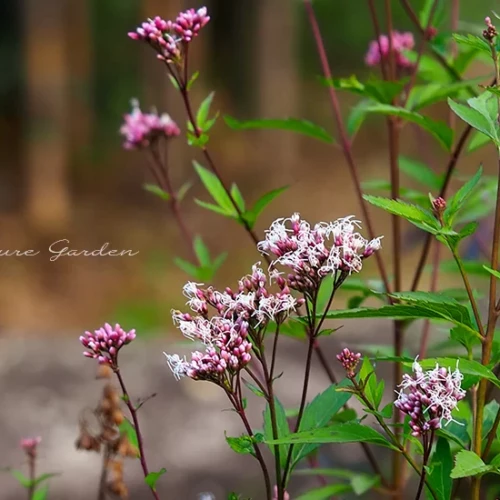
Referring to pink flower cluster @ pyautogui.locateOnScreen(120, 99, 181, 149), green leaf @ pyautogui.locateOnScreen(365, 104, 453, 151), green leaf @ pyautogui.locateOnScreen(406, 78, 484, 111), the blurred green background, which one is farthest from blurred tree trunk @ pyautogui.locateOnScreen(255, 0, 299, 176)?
green leaf @ pyautogui.locateOnScreen(365, 104, 453, 151)

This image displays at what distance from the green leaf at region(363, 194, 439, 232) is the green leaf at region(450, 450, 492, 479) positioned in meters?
0.19

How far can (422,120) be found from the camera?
1099mm

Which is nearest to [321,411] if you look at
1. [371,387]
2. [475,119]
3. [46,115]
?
[371,387]

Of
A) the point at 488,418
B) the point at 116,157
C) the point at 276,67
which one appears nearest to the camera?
the point at 488,418

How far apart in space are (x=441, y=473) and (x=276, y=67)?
226 inches

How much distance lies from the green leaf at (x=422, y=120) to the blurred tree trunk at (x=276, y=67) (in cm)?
A: 513

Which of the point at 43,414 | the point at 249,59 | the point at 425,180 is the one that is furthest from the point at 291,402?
the point at 249,59

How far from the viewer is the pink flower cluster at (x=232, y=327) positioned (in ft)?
2.59

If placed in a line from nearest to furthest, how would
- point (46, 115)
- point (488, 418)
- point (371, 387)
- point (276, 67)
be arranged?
point (371, 387), point (488, 418), point (46, 115), point (276, 67)

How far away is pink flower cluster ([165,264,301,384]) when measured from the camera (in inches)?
31.0

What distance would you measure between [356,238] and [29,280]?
16.6 ft

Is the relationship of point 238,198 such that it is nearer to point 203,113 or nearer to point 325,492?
point 203,113

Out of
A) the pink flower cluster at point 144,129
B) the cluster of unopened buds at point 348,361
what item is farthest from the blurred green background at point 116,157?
the cluster of unopened buds at point 348,361

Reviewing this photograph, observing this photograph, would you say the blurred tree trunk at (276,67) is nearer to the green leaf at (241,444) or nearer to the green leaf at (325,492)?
the green leaf at (325,492)
